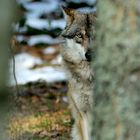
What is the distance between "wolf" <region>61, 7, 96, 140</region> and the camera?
19.9ft

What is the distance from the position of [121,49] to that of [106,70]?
13cm

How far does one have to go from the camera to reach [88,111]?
238 inches

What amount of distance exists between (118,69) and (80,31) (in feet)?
11.4

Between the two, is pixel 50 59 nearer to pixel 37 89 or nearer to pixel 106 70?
pixel 37 89

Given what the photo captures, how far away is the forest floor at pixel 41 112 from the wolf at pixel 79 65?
61 cm

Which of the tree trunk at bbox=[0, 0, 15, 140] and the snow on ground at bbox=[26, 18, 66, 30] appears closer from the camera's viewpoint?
the tree trunk at bbox=[0, 0, 15, 140]

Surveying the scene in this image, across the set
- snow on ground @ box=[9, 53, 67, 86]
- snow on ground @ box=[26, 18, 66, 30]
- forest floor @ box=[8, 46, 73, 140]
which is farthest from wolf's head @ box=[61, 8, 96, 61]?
snow on ground @ box=[26, 18, 66, 30]

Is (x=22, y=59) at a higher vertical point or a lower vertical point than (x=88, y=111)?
lower

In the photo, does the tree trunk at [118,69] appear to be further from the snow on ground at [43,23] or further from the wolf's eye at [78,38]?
the snow on ground at [43,23]

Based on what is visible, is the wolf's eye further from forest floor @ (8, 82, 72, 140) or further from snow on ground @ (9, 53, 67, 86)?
snow on ground @ (9, 53, 67, 86)

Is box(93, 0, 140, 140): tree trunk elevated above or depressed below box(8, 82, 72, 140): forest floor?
above

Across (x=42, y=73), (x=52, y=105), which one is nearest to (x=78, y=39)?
(x=52, y=105)

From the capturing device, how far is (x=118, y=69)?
2830mm

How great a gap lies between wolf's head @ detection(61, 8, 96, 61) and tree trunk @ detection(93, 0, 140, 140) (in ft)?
10.3
